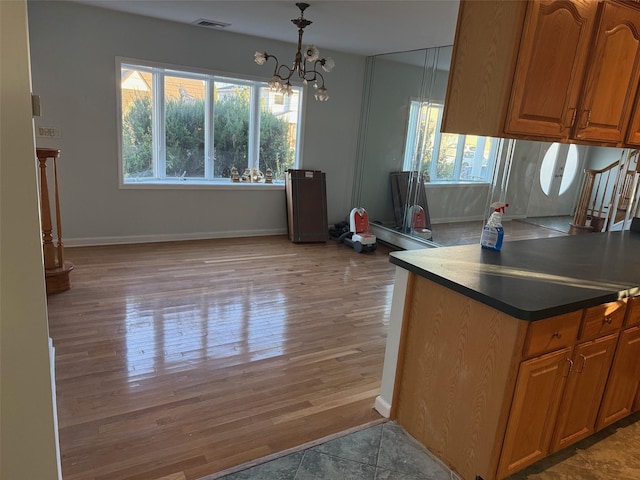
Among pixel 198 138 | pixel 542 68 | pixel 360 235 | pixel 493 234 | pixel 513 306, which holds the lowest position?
pixel 360 235

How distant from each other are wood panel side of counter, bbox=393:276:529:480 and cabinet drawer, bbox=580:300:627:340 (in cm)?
42

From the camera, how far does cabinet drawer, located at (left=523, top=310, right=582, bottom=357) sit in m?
1.69

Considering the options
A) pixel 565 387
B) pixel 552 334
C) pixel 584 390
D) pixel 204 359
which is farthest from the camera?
pixel 204 359

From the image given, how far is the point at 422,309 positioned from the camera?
6.90ft

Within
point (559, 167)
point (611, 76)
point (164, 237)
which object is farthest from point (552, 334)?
point (164, 237)

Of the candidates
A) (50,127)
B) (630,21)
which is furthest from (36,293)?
(50,127)

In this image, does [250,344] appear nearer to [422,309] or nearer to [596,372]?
[422,309]

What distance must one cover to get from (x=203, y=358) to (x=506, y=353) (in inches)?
75.0

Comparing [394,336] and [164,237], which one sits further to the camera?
[164,237]

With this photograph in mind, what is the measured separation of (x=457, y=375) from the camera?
6.42 ft

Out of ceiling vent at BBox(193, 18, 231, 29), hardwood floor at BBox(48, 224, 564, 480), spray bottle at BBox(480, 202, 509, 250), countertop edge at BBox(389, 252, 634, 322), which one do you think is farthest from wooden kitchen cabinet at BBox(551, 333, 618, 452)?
ceiling vent at BBox(193, 18, 231, 29)

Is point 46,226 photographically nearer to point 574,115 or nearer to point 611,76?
Result: point 574,115

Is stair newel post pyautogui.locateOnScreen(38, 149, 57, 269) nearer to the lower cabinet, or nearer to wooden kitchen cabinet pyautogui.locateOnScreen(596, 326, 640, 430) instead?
the lower cabinet

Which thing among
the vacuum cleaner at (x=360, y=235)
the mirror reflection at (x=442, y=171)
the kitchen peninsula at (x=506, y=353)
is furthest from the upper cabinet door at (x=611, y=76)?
the vacuum cleaner at (x=360, y=235)
